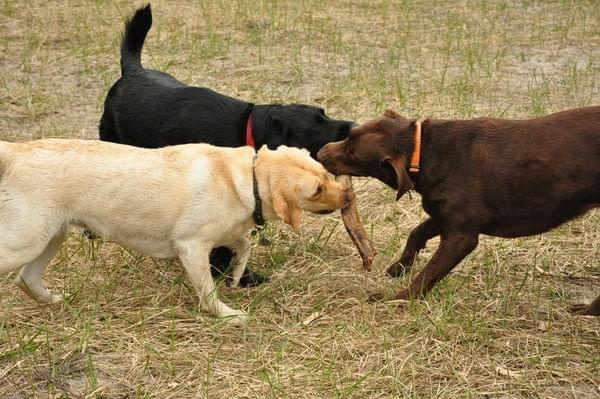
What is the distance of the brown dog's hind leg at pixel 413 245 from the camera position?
201 inches

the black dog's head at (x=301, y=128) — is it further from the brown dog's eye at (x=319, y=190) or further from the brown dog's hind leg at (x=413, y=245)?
the brown dog's eye at (x=319, y=190)

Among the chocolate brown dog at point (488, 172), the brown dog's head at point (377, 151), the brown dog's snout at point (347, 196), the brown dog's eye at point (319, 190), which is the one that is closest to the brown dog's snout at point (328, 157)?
the brown dog's head at point (377, 151)

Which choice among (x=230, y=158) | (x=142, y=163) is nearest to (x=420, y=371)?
(x=230, y=158)

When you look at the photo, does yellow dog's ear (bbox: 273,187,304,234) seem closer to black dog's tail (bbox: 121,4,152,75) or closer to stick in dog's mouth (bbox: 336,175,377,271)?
stick in dog's mouth (bbox: 336,175,377,271)

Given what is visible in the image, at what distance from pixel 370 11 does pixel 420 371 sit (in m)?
8.15

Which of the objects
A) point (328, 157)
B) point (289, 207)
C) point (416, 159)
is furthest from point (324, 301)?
point (416, 159)

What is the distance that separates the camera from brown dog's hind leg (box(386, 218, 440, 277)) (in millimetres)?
5117

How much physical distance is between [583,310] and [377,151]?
1.40 meters

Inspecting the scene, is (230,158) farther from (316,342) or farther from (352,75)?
(352,75)

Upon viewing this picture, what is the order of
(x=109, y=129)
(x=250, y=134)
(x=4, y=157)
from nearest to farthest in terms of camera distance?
(x=4, y=157), (x=250, y=134), (x=109, y=129)

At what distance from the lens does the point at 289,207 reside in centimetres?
446

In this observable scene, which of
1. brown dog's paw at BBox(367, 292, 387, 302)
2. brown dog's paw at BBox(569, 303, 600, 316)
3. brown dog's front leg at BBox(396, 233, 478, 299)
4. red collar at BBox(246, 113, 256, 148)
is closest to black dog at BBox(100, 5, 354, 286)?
red collar at BBox(246, 113, 256, 148)

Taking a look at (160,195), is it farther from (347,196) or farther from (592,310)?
(592,310)

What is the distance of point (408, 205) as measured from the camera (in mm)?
6219
